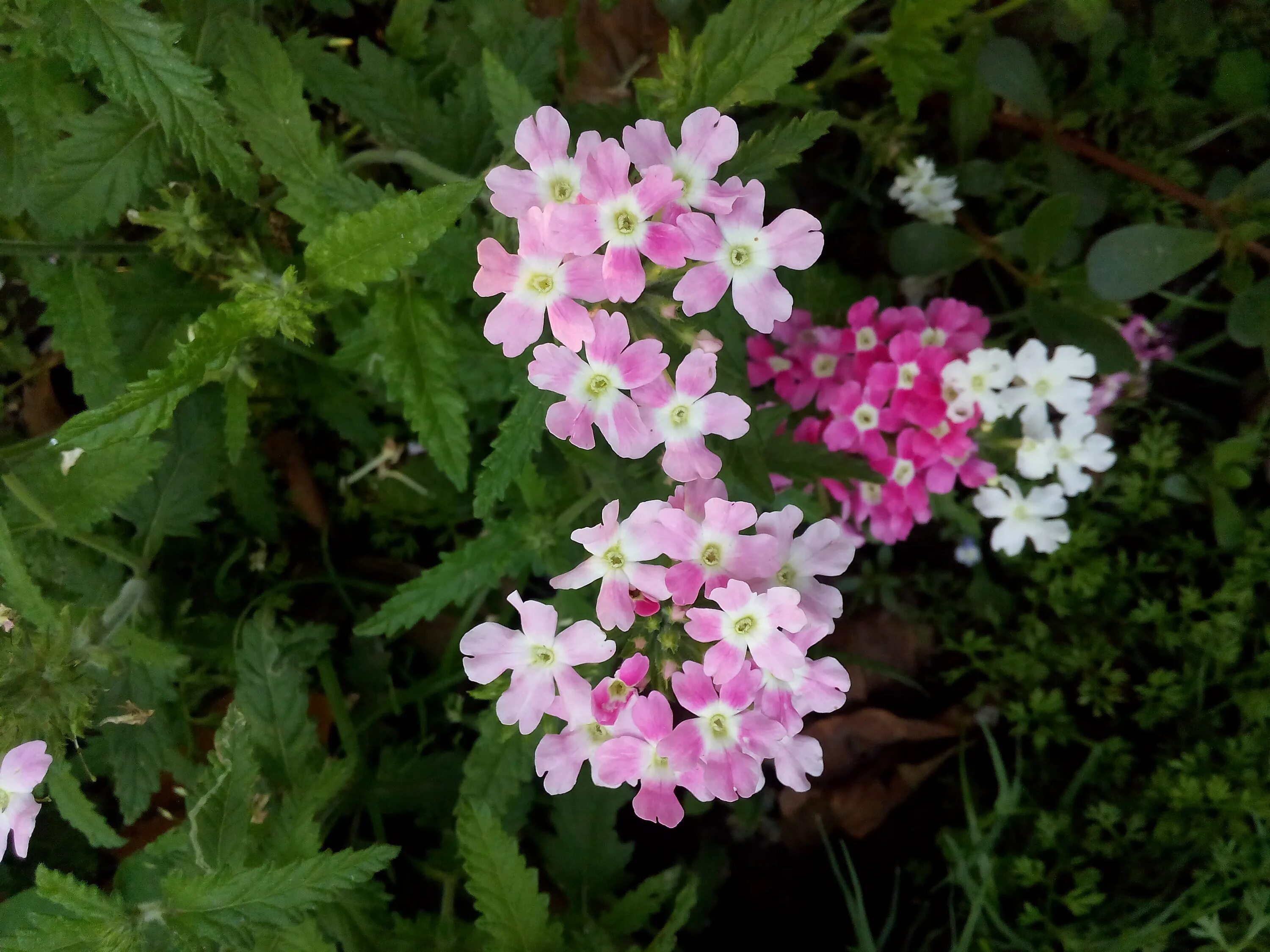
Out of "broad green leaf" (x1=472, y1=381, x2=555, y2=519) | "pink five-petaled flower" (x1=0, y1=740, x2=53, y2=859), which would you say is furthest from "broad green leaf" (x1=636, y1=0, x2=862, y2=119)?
"pink five-petaled flower" (x1=0, y1=740, x2=53, y2=859)

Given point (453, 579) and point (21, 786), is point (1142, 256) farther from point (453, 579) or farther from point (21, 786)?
point (21, 786)

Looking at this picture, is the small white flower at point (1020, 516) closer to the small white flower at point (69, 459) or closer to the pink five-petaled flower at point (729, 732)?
the pink five-petaled flower at point (729, 732)

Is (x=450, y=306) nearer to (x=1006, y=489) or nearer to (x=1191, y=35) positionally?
(x=1006, y=489)

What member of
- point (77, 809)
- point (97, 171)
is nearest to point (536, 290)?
point (97, 171)

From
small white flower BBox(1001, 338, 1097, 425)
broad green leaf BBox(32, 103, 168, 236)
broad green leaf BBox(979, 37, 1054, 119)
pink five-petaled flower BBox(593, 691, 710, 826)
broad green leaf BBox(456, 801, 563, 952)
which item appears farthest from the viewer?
broad green leaf BBox(979, 37, 1054, 119)

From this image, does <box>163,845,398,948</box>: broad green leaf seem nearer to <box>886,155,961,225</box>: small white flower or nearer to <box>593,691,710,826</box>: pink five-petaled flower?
<box>593,691,710,826</box>: pink five-petaled flower
